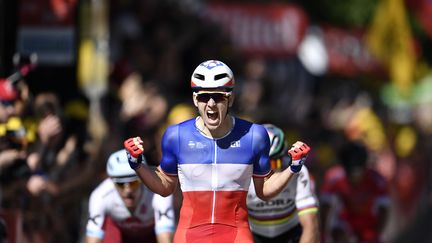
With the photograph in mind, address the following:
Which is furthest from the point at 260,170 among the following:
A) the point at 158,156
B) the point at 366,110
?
the point at 366,110

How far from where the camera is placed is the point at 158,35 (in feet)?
63.1

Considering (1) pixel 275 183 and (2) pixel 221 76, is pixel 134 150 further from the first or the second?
(1) pixel 275 183

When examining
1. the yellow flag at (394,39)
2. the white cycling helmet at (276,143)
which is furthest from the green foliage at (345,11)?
the white cycling helmet at (276,143)

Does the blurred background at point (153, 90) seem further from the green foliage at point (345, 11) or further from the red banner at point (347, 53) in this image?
the green foliage at point (345, 11)

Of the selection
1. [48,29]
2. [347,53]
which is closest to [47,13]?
[48,29]

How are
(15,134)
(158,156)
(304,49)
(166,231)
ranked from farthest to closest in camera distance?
(304,49) → (158,156) → (15,134) → (166,231)

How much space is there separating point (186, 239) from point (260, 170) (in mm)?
740

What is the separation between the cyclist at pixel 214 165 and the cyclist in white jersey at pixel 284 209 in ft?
5.60

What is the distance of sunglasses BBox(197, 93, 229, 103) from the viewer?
9258mm

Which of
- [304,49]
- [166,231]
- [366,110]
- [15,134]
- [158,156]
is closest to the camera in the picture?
[166,231]

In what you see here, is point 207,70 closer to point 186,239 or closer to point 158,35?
point 186,239

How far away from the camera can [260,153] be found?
31.0 ft

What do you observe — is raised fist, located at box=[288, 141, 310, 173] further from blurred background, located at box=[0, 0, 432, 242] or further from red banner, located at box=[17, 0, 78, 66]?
red banner, located at box=[17, 0, 78, 66]

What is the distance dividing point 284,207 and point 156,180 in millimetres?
2436
